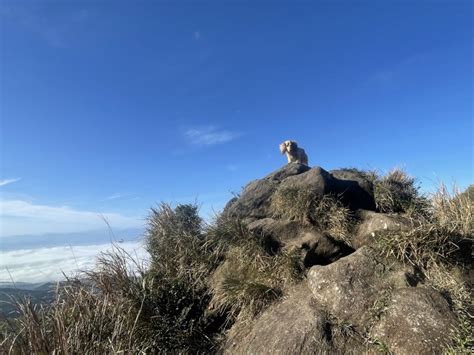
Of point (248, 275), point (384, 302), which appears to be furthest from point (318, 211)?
point (384, 302)

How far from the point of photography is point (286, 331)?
602cm

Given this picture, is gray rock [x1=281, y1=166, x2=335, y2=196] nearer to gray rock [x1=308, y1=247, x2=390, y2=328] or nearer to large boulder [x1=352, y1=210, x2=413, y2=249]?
large boulder [x1=352, y1=210, x2=413, y2=249]

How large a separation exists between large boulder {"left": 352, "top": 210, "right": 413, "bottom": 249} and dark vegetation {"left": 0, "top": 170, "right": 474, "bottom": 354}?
231mm

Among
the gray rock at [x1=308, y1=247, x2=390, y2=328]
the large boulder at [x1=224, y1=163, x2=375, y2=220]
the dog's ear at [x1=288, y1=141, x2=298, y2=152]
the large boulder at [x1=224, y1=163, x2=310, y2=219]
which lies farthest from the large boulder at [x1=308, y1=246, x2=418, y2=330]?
the dog's ear at [x1=288, y1=141, x2=298, y2=152]

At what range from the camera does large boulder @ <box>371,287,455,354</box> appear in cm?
516

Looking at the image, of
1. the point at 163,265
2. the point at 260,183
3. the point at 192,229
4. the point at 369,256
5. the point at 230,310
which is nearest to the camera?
Answer: the point at 369,256

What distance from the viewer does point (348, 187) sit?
404 inches

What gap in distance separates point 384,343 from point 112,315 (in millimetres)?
4053

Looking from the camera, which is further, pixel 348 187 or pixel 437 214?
pixel 348 187

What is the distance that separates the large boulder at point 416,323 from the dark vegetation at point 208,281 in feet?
0.61

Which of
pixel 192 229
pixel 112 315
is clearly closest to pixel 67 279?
pixel 112 315

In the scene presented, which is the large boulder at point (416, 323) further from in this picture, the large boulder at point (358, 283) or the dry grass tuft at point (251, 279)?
the dry grass tuft at point (251, 279)

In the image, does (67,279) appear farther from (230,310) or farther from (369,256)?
(369,256)

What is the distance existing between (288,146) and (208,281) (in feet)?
27.2
